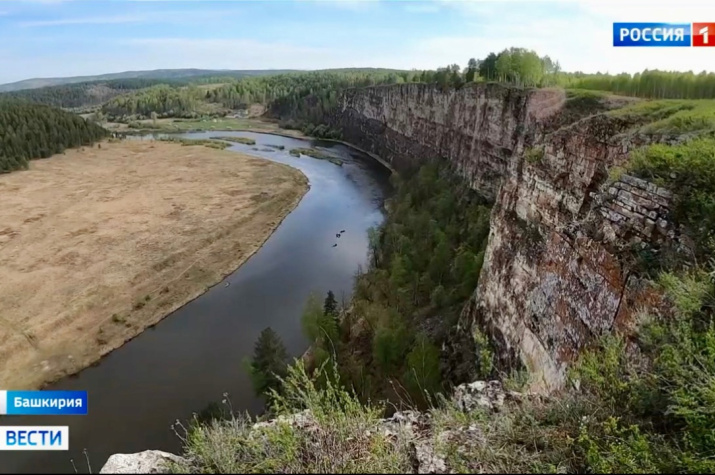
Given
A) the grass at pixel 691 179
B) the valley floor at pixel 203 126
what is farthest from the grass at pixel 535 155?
the valley floor at pixel 203 126

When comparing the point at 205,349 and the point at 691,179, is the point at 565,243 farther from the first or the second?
the point at 205,349

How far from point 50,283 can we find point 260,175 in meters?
35.0

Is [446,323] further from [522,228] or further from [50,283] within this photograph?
[50,283]

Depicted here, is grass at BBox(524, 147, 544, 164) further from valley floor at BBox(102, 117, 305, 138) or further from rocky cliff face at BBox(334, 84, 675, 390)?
valley floor at BBox(102, 117, 305, 138)

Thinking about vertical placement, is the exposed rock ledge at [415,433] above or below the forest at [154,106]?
below

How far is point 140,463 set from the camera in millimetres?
5000

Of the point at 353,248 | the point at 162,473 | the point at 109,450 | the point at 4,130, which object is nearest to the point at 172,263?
the point at 353,248

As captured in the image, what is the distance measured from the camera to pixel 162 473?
4.77 metres

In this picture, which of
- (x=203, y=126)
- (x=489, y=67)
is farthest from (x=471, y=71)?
(x=203, y=126)

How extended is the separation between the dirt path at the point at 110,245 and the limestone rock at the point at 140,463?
22355mm

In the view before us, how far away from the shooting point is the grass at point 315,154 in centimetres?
7728
